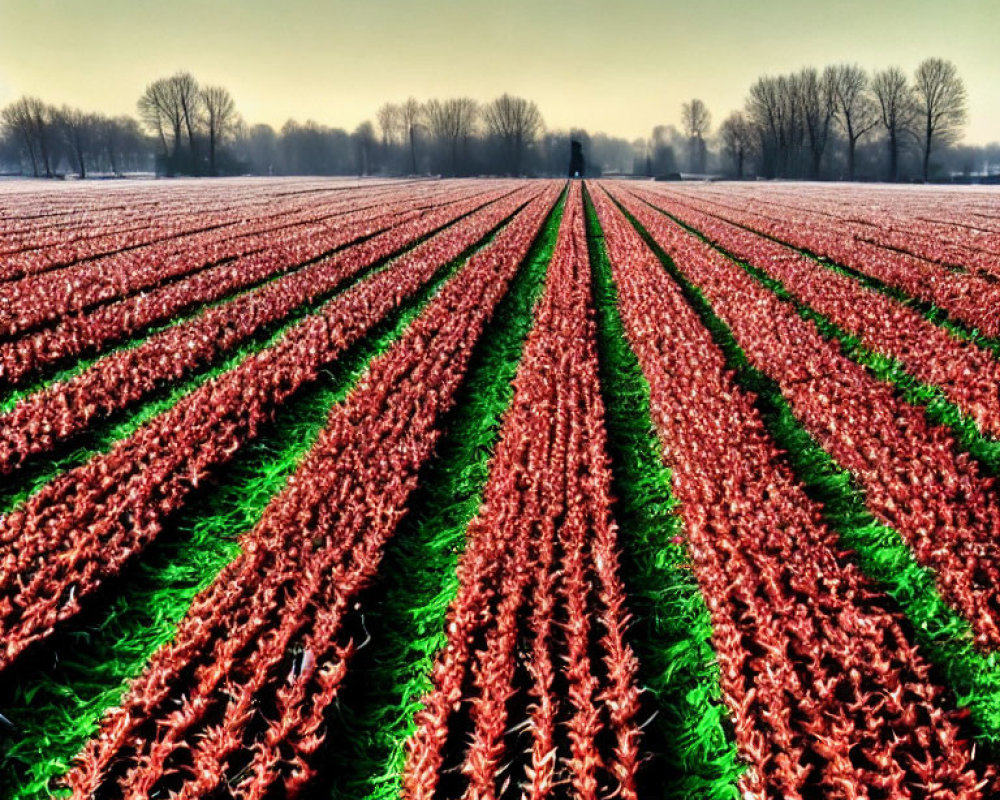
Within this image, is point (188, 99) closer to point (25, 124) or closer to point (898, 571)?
point (25, 124)

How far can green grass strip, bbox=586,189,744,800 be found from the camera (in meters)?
2.76

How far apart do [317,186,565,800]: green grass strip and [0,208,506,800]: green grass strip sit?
112cm

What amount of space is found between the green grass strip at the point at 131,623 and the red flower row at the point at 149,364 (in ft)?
5.33

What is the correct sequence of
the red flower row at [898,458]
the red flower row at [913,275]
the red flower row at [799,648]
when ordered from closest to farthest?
the red flower row at [799,648]
the red flower row at [898,458]
the red flower row at [913,275]

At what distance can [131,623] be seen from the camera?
357cm

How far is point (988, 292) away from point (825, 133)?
10775 centimetres

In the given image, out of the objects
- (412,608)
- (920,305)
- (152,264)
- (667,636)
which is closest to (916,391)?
(920,305)

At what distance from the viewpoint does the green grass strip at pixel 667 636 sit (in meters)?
2.76

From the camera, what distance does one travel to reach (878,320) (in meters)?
8.95

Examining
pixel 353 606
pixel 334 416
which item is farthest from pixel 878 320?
pixel 353 606

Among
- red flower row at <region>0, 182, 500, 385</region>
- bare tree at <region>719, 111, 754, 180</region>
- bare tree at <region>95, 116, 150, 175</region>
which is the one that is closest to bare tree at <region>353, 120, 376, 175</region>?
bare tree at <region>95, 116, 150, 175</region>

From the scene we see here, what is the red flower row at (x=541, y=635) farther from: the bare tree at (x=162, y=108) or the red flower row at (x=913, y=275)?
the bare tree at (x=162, y=108)

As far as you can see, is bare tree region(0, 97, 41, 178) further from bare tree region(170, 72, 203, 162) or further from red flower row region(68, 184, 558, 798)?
red flower row region(68, 184, 558, 798)

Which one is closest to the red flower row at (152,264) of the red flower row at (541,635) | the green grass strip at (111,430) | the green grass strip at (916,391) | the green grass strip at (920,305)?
the green grass strip at (111,430)
